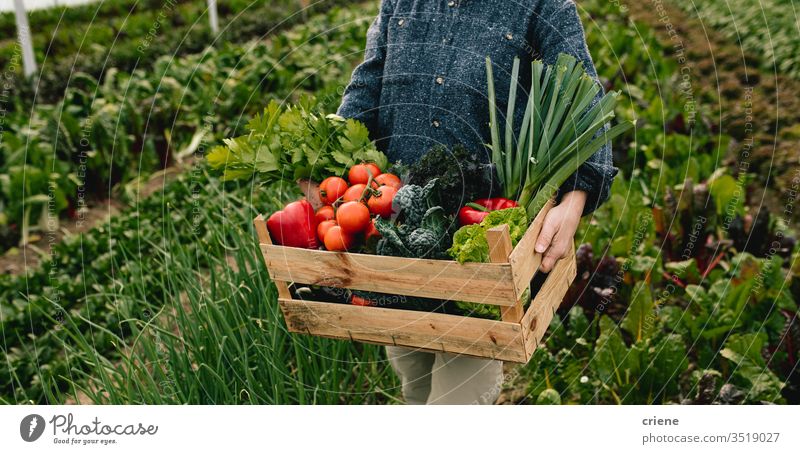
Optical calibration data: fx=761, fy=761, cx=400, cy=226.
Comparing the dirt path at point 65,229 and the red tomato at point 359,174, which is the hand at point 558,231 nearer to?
the red tomato at point 359,174

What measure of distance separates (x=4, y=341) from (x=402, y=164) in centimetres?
235

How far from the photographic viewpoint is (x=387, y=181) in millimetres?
2037

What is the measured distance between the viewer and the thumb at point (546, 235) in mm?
1888

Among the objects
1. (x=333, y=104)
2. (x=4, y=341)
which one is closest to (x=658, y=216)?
(x=333, y=104)

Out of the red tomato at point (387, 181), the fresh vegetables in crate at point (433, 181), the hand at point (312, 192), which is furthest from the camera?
the hand at point (312, 192)

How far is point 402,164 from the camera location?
2250mm

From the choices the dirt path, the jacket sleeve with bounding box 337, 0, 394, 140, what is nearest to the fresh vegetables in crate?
the jacket sleeve with bounding box 337, 0, 394, 140

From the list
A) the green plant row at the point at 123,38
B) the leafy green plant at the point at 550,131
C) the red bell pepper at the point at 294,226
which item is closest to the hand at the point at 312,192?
the red bell pepper at the point at 294,226

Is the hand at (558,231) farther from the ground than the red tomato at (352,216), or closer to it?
closer to it

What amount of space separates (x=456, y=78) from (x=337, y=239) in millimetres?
625

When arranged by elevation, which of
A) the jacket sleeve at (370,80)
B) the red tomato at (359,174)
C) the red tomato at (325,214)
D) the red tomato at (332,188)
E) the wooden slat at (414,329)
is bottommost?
the wooden slat at (414,329)

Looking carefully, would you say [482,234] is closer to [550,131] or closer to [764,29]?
[550,131]

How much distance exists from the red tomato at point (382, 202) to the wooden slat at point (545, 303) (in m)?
0.44

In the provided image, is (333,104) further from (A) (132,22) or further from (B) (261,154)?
(A) (132,22)
